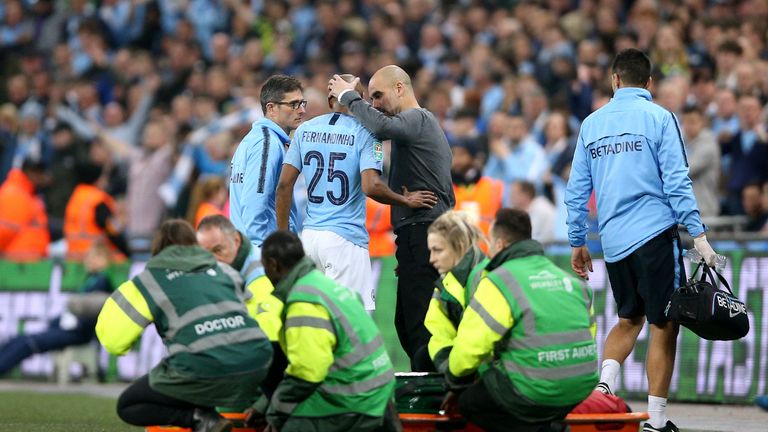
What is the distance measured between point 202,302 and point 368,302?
2056 millimetres

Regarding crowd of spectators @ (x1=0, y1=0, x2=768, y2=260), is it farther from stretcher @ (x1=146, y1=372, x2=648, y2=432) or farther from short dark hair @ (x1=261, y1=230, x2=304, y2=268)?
short dark hair @ (x1=261, y1=230, x2=304, y2=268)

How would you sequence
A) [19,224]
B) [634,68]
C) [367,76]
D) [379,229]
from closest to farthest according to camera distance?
[634,68] < [379,229] < [19,224] < [367,76]

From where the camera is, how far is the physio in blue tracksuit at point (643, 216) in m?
9.20

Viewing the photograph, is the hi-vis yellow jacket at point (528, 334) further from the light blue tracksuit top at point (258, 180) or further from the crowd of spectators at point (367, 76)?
the crowd of spectators at point (367, 76)

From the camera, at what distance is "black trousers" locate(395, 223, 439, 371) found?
9.63 meters

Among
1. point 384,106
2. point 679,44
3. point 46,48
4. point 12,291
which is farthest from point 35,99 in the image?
point 384,106

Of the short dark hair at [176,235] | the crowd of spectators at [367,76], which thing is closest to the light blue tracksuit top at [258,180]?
the short dark hair at [176,235]

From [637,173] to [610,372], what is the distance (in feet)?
4.35

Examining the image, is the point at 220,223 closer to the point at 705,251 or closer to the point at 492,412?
the point at 492,412

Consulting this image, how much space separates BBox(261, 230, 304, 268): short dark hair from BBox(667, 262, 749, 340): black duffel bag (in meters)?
2.55

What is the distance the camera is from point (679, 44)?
15.9 metres

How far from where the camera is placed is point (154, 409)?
827 cm

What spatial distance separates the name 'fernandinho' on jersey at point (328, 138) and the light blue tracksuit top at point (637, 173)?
5.39ft

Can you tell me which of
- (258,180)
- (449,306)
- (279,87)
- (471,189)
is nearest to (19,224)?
(471,189)
